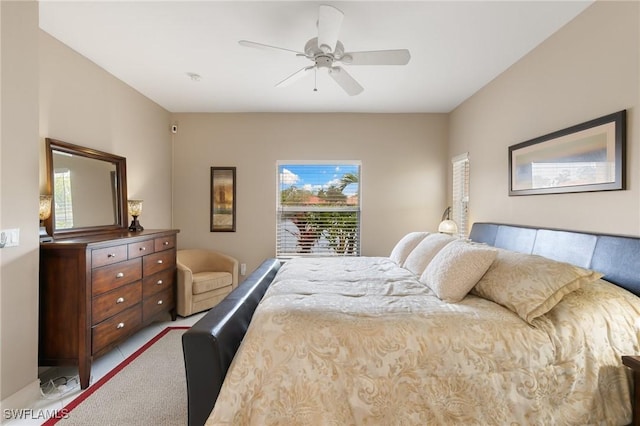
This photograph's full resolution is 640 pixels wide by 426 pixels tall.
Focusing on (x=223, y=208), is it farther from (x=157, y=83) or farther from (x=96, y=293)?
(x=96, y=293)

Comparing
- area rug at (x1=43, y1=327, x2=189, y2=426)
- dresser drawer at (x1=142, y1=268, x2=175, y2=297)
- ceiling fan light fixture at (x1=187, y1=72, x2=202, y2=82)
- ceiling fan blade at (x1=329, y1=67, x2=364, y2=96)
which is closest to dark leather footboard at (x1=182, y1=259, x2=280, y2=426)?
area rug at (x1=43, y1=327, x2=189, y2=426)

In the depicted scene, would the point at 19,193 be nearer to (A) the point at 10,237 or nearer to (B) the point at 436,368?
(A) the point at 10,237

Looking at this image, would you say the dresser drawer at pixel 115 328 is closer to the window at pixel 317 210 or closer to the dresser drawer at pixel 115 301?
the dresser drawer at pixel 115 301

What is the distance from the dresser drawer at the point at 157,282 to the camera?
2.82 m

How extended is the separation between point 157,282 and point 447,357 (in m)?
2.80

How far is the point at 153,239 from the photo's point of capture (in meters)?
2.96

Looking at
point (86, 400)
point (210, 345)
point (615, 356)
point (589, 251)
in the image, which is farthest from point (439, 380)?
point (86, 400)

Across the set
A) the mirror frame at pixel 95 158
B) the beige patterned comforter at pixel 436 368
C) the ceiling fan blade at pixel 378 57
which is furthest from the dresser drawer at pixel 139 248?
the ceiling fan blade at pixel 378 57

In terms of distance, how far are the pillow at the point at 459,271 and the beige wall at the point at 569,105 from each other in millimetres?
777

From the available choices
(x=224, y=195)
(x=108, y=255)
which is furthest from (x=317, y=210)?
(x=108, y=255)

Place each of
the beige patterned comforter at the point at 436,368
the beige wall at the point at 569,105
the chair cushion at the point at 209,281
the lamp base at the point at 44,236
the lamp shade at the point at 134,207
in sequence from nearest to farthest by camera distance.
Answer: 1. the beige patterned comforter at the point at 436,368
2. the beige wall at the point at 569,105
3. the lamp base at the point at 44,236
4. the lamp shade at the point at 134,207
5. the chair cushion at the point at 209,281

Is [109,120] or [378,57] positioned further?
[109,120]

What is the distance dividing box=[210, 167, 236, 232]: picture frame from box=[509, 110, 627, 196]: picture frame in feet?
11.3

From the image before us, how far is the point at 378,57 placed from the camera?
6.91ft
